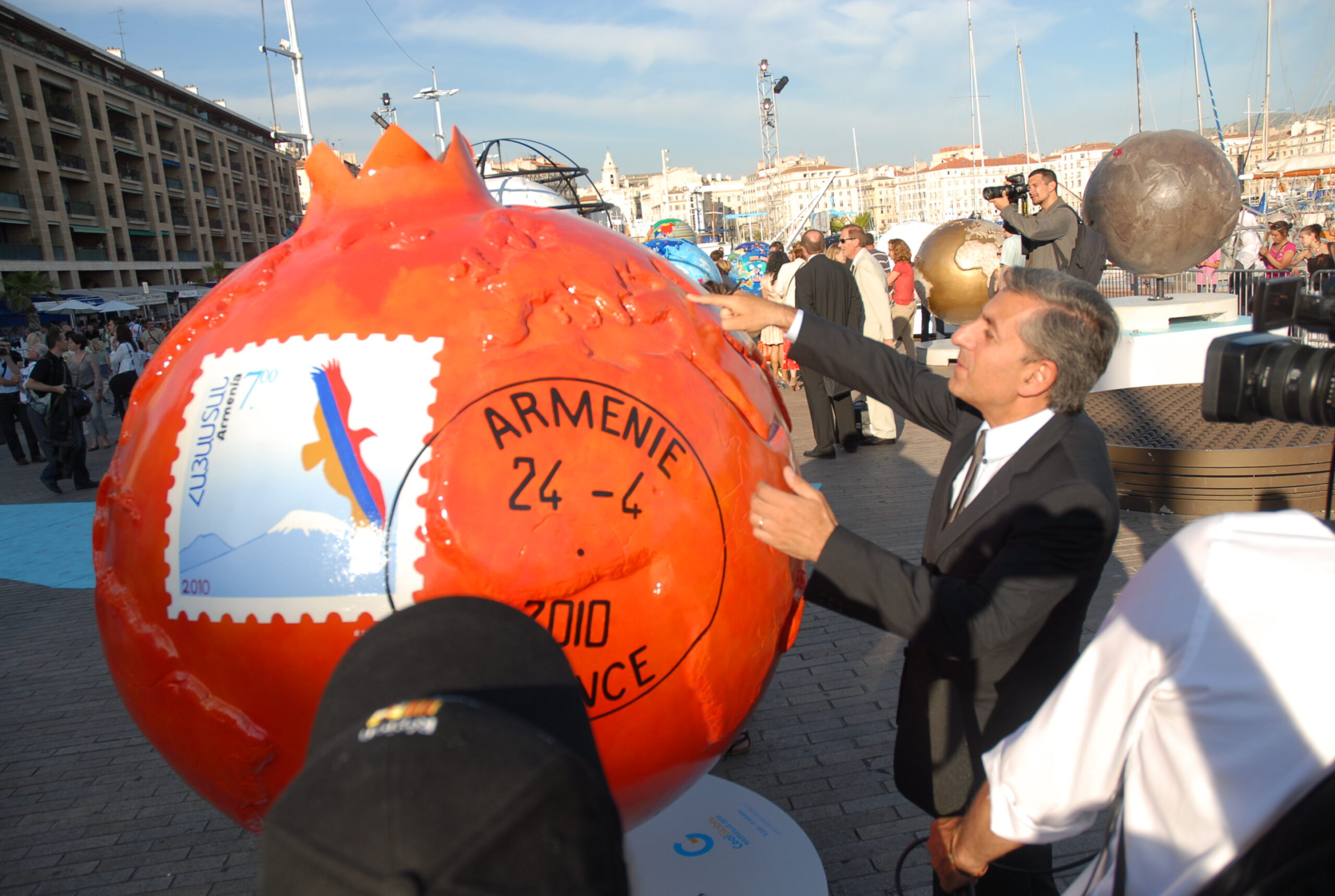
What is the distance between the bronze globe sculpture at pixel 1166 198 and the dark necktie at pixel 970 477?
24.6 feet

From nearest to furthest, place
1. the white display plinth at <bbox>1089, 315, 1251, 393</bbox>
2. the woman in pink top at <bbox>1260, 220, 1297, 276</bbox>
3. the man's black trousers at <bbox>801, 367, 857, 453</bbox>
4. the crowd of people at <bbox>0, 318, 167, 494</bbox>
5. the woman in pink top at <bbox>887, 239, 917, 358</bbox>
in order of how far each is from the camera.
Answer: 1. the man's black trousers at <bbox>801, 367, 857, 453</bbox>
2. the white display plinth at <bbox>1089, 315, 1251, 393</bbox>
3. the crowd of people at <bbox>0, 318, 167, 494</bbox>
4. the woman in pink top at <bbox>887, 239, 917, 358</bbox>
5. the woman in pink top at <bbox>1260, 220, 1297, 276</bbox>

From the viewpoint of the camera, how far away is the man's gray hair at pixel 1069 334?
2154mm

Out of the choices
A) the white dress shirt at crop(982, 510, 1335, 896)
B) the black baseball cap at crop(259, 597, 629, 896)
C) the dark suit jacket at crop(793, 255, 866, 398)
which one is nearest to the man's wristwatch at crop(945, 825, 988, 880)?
the white dress shirt at crop(982, 510, 1335, 896)

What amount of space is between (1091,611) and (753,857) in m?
2.91

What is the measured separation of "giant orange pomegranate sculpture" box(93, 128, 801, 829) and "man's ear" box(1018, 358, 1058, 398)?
27.7 inches

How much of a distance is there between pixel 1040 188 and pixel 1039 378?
7.12 meters

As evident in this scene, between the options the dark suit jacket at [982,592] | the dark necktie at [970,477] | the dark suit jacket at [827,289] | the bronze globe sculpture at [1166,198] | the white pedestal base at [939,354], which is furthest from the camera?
the white pedestal base at [939,354]

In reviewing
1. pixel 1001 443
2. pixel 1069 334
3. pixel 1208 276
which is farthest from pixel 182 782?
pixel 1208 276

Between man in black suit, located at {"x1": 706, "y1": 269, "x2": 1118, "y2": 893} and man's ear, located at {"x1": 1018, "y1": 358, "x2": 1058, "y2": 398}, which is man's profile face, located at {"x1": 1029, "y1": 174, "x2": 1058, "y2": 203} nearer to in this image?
man in black suit, located at {"x1": 706, "y1": 269, "x2": 1118, "y2": 893}

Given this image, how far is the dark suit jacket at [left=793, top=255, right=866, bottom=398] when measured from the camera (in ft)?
26.6

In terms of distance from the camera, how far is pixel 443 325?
6.20 feet

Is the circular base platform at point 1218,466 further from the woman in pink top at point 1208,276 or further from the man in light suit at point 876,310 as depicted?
the woman in pink top at point 1208,276

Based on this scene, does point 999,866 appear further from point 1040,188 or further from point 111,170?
point 111,170

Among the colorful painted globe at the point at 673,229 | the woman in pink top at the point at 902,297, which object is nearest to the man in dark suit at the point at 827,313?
the woman in pink top at the point at 902,297
